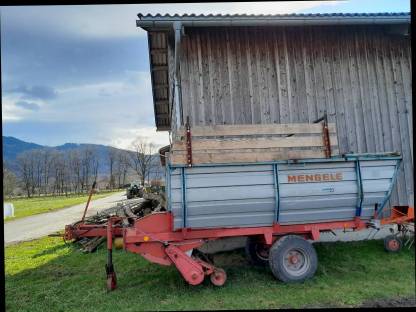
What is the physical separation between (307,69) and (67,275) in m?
6.44

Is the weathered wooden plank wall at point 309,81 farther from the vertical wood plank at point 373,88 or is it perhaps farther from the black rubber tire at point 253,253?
the black rubber tire at point 253,253

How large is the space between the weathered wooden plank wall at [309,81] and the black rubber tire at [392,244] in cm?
101

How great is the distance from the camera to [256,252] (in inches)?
277

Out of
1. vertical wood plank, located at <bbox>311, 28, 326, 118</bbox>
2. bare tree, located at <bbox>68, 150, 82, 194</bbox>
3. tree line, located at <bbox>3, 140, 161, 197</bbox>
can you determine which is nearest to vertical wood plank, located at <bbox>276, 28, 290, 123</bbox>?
vertical wood plank, located at <bbox>311, 28, 326, 118</bbox>

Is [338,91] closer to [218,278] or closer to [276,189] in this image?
[276,189]

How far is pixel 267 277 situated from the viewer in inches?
247

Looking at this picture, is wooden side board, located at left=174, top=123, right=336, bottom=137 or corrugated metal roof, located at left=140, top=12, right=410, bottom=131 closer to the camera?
wooden side board, located at left=174, top=123, right=336, bottom=137

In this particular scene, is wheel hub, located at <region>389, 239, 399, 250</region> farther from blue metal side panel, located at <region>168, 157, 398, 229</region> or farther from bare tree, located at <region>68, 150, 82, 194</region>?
bare tree, located at <region>68, 150, 82, 194</region>

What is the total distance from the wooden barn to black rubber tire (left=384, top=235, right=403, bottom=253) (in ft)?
3.44

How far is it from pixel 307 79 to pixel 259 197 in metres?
3.51

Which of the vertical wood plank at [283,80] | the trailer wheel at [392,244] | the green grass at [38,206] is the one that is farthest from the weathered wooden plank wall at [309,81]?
the green grass at [38,206]

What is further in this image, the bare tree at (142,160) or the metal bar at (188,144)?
the bare tree at (142,160)

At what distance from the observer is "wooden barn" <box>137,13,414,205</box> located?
7.82 metres

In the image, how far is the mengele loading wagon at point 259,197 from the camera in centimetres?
570
